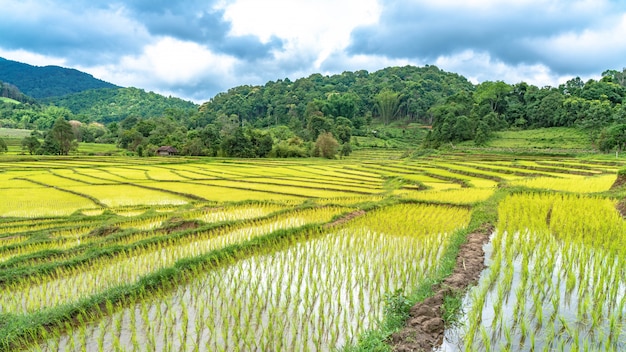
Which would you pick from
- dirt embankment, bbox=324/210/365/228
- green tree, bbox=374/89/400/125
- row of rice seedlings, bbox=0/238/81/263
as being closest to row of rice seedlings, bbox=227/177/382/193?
dirt embankment, bbox=324/210/365/228

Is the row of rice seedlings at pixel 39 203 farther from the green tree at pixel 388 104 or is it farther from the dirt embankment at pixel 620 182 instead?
the green tree at pixel 388 104

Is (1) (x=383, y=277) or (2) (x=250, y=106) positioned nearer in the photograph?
(1) (x=383, y=277)

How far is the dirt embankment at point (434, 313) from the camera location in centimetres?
286

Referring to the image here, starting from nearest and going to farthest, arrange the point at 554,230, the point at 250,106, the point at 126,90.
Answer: the point at 554,230 < the point at 250,106 < the point at 126,90

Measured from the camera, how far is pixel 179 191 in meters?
15.8

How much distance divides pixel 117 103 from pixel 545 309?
172 metres

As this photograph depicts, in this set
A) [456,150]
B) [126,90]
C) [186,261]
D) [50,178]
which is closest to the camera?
[186,261]

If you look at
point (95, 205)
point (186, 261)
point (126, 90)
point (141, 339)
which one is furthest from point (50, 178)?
point (126, 90)

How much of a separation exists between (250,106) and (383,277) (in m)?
95.9

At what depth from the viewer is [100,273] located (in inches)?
205

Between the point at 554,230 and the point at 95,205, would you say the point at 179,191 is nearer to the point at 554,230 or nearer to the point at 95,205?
the point at 95,205

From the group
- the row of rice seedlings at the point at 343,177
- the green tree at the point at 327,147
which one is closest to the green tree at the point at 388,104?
the green tree at the point at 327,147

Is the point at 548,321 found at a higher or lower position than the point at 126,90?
lower

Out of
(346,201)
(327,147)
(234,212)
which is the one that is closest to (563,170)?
(346,201)
